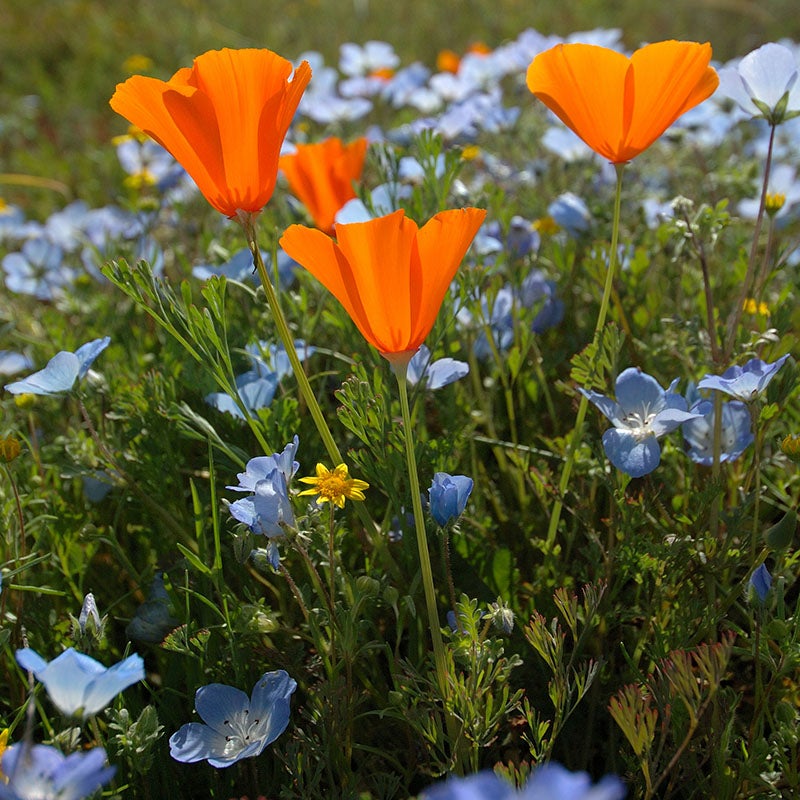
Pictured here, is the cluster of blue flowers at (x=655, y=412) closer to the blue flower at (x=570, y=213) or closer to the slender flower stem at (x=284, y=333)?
the slender flower stem at (x=284, y=333)

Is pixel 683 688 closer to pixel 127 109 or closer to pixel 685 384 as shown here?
pixel 685 384

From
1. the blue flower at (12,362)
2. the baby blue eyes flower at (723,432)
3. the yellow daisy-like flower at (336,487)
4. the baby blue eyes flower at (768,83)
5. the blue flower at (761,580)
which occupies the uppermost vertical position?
the baby blue eyes flower at (768,83)

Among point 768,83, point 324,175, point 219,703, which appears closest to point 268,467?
point 219,703

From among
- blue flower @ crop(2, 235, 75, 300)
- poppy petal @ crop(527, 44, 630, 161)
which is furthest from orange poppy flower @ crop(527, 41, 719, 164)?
blue flower @ crop(2, 235, 75, 300)

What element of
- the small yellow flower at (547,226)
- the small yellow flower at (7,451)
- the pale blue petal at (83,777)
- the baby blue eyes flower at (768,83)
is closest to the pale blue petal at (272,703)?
the pale blue petal at (83,777)

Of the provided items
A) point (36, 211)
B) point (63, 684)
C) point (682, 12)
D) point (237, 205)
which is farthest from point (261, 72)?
point (682, 12)

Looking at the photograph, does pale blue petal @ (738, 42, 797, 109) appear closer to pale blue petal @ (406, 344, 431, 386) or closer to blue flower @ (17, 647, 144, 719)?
pale blue petal @ (406, 344, 431, 386)

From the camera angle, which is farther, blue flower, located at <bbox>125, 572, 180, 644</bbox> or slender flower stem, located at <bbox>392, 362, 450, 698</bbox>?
blue flower, located at <bbox>125, 572, 180, 644</bbox>

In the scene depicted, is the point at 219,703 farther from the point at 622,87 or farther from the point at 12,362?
the point at 12,362
